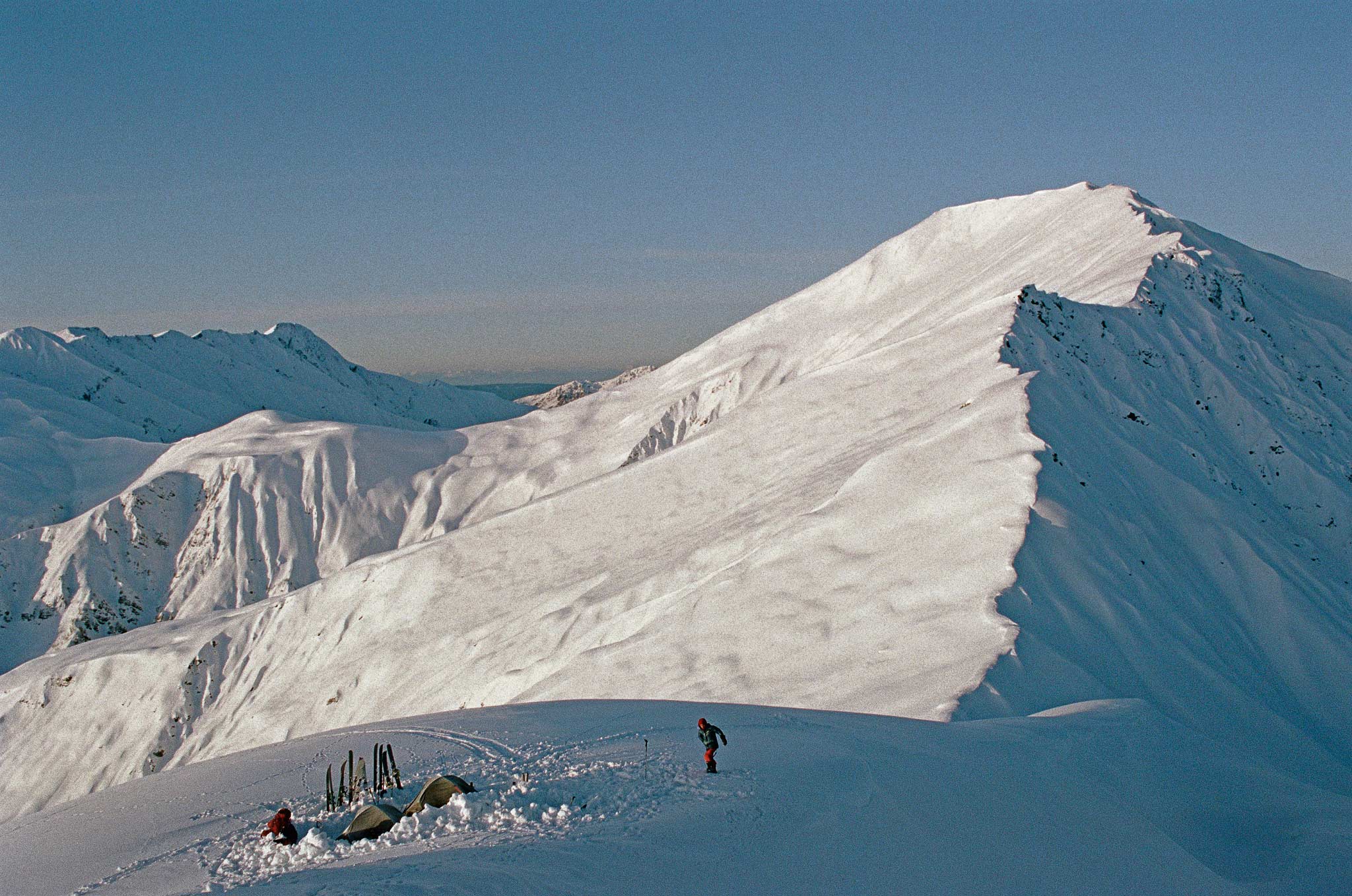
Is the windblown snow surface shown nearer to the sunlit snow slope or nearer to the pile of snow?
the pile of snow

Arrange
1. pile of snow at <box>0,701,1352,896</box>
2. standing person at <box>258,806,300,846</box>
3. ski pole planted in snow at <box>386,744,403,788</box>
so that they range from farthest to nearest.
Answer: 1. ski pole planted in snow at <box>386,744,403,788</box>
2. standing person at <box>258,806,300,846</box>
3. pile of snow at <box>0,701,1352,896</box>

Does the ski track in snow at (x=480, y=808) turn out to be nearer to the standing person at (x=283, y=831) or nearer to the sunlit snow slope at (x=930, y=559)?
the standing person at (x=283, y=831)

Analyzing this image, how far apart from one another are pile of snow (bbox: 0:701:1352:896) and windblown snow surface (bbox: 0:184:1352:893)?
0.22ft

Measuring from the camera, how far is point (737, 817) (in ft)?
37.9

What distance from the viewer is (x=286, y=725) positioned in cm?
5291

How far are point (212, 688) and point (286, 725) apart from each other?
13.7 metres

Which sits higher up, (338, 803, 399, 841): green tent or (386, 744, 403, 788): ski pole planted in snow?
(338, 803, 399, 841): green tent

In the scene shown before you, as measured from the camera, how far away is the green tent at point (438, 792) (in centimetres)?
1203

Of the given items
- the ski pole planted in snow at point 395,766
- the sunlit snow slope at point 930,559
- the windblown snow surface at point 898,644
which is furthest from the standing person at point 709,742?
the sunlit snow slope at point 930,559

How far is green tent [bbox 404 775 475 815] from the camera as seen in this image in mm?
12031

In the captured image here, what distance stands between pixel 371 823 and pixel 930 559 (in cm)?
1795

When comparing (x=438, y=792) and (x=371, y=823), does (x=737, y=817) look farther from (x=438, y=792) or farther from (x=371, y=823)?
(x=371, y=823)

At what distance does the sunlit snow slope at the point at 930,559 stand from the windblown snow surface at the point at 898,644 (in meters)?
0.19

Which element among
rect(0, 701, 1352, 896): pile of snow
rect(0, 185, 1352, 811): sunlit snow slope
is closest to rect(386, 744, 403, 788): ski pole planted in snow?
rect(0, 701, 1352, 896): pile of snow
